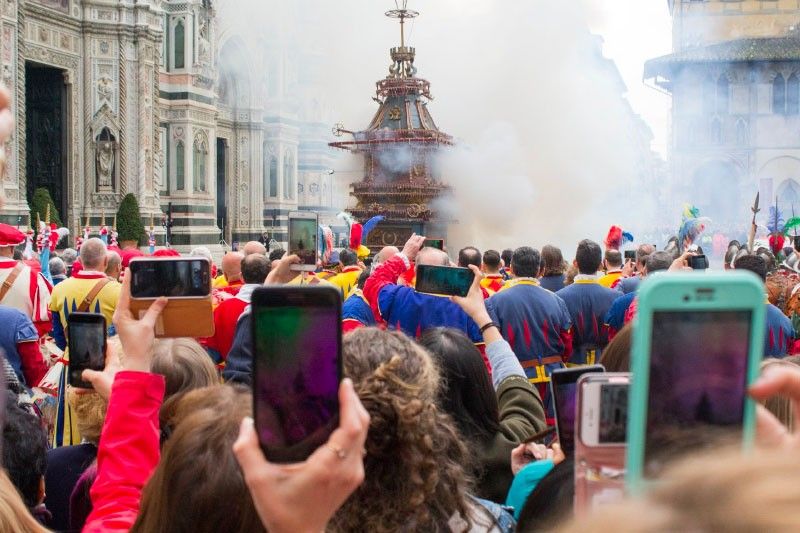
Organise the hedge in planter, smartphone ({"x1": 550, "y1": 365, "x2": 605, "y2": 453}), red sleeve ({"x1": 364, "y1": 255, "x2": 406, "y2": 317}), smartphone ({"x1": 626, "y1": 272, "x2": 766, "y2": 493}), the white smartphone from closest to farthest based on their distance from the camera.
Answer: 1. smartphone ({"x1": 626, "y1": 272, "x2": 766, "y2": 493})
2. the white smartphone
3. smartphone ({"x1": 550, "y1": 365, "x2": 605, "y2": 453})
4. red sleeve ({"x1": 364, "y1": 255, "x2": 406, "y2": 317})
5. the hedge in planter

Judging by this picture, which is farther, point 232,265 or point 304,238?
point 232,265

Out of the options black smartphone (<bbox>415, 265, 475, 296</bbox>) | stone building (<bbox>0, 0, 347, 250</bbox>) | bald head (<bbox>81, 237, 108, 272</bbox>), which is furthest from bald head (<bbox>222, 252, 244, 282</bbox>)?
stone building (<bbox>0, 0, 347, 250</bbox>)

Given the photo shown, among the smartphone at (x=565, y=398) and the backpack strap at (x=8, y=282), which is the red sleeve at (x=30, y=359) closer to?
the backpack strap at (x=8, y=282)

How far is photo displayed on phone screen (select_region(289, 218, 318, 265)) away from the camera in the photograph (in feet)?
17.9

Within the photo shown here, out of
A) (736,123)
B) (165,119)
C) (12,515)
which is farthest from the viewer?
(736,123)

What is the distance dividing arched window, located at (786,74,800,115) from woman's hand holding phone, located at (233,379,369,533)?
43.2 metres

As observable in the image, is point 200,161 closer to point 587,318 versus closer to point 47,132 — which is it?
point 47,132

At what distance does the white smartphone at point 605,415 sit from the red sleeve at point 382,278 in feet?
15.9

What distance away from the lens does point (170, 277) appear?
285 centimetres

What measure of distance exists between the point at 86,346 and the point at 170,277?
68cm

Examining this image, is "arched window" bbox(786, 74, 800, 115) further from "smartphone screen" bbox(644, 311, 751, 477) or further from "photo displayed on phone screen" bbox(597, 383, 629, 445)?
"smartphone screen" bbox(644, 311, 751, 477)

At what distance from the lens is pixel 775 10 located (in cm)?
4331

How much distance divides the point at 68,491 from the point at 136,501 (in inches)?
50.4

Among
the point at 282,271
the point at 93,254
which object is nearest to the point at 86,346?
the point at 282,271
